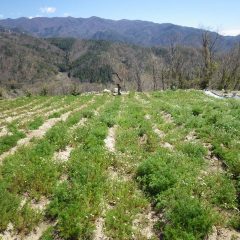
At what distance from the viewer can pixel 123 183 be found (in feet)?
37.7

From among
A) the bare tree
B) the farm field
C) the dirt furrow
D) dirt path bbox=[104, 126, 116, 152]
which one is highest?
the farm field

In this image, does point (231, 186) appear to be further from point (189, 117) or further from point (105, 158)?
point (189, 117)

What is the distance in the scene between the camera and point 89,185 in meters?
11.1

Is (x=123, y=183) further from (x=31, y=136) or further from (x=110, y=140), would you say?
(x=31, y=136)

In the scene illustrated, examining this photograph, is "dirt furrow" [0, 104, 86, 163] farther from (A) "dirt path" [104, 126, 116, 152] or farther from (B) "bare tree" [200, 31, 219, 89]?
(B) "bare tree" [200, 31, 219, 89]

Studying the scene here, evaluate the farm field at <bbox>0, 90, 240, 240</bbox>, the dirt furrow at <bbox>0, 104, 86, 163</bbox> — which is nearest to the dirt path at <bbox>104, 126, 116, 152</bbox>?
the farm field at <bbox>0, 90, 240, 240</bbox>

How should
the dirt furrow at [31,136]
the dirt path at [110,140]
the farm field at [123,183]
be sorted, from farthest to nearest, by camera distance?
1. the dirt path at [110,140]
2. the dirt furrow at [31,136]
3. the farm field at [123,183]

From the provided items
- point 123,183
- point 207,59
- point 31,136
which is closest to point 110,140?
point 31,136

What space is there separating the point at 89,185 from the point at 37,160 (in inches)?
122

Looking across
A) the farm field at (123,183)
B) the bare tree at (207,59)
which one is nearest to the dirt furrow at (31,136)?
the farm field at (123,183)

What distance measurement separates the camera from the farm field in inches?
360

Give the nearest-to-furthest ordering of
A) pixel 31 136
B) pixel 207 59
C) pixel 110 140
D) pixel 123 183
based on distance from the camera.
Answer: pixel 123 183 → pixel 110 140 → pixel 31 136 → pixel 207 59

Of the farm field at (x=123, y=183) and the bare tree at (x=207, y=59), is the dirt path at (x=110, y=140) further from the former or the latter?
the bare tree at (x=207, y=59)

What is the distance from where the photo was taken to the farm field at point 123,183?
9141 millimetres
